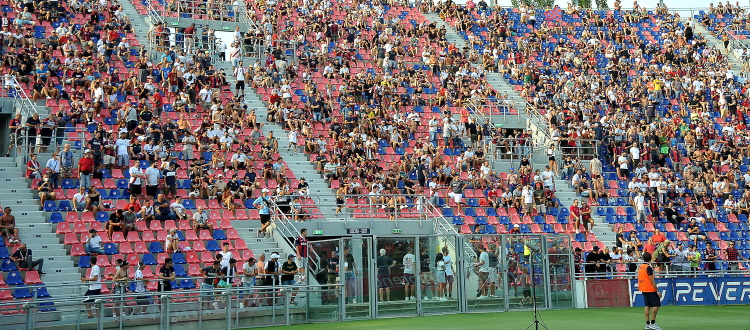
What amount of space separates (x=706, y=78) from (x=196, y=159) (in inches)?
1013

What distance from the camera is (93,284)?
824 inches

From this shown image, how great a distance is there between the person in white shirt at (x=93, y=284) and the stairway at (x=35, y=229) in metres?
0.48

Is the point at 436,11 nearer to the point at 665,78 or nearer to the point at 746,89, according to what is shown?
the point at 665,78

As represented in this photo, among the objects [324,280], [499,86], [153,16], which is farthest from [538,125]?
[324,280]

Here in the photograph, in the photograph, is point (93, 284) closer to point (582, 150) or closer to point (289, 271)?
point (289, 271)

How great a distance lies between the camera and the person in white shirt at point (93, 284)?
1923 cm

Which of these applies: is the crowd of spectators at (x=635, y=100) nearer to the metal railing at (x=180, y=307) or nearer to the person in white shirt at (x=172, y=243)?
the metal railing at (x=180, y=307)

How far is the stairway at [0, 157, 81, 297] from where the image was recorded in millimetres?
23281

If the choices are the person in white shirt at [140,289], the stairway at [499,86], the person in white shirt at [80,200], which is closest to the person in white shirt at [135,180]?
the person in white shirt at [80,200]

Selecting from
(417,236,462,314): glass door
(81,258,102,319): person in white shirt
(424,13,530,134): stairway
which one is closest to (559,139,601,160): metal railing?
(424,13,530,134): stairway

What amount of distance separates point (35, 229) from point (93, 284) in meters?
4.95

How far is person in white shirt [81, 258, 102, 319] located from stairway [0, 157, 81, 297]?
1.58 feet

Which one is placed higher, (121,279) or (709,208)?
(709,208)

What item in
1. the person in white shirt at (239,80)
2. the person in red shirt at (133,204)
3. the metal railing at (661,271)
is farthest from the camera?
the person in white shirt at (239,80)
